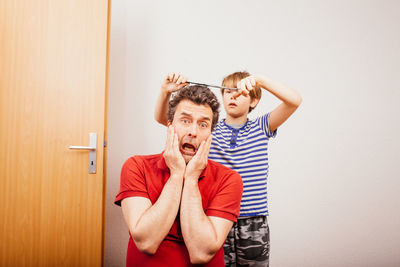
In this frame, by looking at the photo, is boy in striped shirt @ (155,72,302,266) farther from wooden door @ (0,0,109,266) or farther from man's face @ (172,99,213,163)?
wooden door @ (0,0,109,266)

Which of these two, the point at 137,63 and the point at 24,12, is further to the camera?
the point at 137,63

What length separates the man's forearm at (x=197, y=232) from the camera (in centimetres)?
82

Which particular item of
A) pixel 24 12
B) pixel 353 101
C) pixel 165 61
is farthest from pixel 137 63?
pixel 353 101

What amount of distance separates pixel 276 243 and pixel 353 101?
135cm

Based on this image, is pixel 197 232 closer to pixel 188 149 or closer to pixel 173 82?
pixel 188 149

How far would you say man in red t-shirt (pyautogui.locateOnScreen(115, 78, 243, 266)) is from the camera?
82 centimetres

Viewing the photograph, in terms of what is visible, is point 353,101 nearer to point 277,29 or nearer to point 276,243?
point 277,29

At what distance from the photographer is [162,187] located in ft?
3.16

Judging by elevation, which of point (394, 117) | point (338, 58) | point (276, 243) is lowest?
point (276, 243)

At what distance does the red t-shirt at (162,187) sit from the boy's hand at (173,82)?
323 mm

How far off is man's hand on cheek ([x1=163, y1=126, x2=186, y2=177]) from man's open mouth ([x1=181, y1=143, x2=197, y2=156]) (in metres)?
0.05

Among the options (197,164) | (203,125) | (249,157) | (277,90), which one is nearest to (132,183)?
(197,164)

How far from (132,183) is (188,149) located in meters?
0.27

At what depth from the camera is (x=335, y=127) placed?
1963mm
